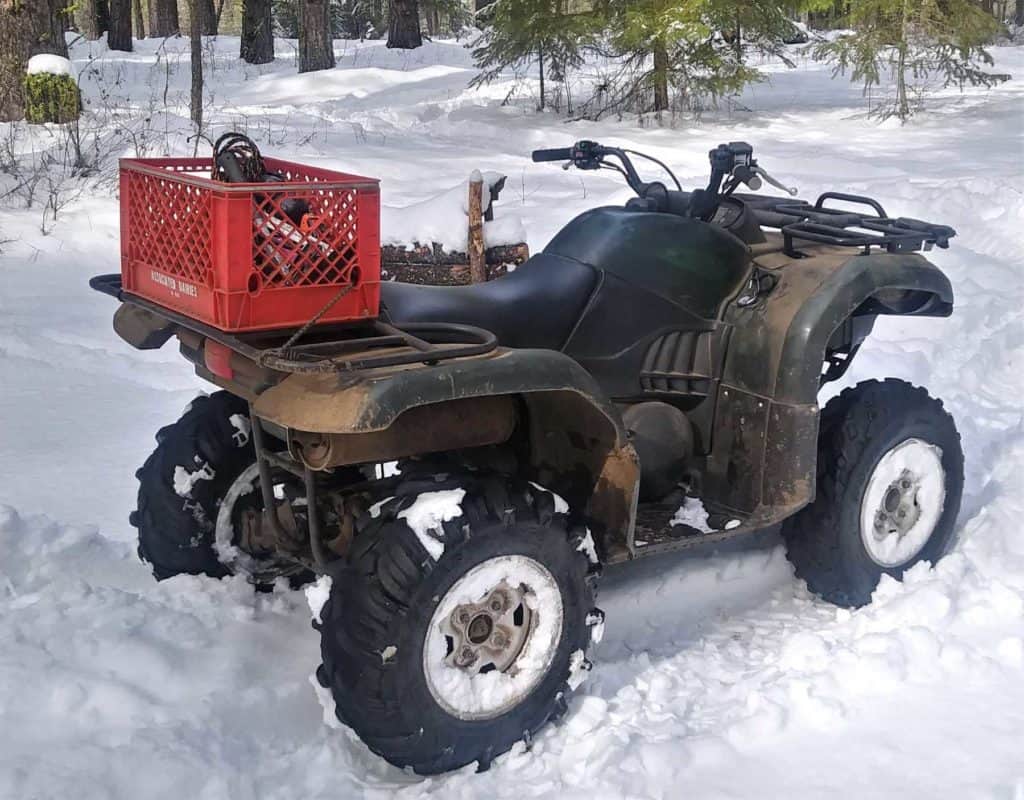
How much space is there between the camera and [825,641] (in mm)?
3533

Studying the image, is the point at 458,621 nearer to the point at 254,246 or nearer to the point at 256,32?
the point at 254,246

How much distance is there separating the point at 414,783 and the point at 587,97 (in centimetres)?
1560

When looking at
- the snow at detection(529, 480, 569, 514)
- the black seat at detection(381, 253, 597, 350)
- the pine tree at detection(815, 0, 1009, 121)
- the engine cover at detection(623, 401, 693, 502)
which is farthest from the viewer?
the pine tree at detection(815, 0, 1009, 121)

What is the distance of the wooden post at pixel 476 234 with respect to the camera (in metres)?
6.63

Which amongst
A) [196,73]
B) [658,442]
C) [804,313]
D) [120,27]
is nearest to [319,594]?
[658,442]

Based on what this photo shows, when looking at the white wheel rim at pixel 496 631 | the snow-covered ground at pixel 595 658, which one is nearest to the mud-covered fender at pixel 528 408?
the white wheel rim at pixel 496 631

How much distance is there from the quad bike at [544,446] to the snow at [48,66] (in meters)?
8.62

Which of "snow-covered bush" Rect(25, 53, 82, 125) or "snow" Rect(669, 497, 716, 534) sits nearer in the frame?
"snow" Rect(669, 497, 716, 534)

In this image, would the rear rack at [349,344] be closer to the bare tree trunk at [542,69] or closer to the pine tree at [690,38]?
the pine tree at [690,38]

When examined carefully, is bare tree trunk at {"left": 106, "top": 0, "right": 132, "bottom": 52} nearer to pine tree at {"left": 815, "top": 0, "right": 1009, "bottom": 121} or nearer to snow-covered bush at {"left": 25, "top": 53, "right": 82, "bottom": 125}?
snow-covered bush at {"left": 25, "top": 53, "right": 82, "bottom": 125}

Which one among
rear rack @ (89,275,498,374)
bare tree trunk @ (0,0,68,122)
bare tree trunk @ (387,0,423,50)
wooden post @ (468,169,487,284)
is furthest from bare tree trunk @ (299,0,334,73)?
rear rack @ (89,275,498,374)

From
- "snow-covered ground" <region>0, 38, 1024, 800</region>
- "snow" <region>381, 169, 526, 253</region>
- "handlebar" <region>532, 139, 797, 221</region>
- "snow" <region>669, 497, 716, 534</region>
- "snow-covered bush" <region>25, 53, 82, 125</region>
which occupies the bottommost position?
"snow-covered ground" <region>0, 38, 1024, 800</region>

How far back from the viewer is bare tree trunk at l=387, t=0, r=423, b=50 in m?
23.1

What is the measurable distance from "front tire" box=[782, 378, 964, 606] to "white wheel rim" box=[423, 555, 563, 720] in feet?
4.14
